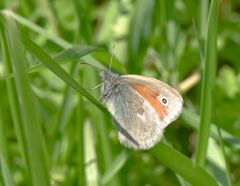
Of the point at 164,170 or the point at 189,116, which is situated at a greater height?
the point at 189,116

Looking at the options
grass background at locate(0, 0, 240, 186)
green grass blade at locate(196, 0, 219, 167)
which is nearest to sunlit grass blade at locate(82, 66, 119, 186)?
grass background at locate(0, 0, 240, 186)

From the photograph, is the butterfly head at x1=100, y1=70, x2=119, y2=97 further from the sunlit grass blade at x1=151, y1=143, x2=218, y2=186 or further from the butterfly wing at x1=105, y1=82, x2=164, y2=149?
the sunlit grass blade at x1=151, y1=143, x2=218, y2=186

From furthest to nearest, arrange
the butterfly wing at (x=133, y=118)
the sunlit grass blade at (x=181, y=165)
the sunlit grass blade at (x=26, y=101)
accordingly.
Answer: the butterfly wing at (x=133, y=118) → the sunlit grass blade at (x=181, y=165) → the sunlit grass blade at (x=26, y=101)

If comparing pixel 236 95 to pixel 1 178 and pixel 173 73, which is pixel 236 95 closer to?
pixel 173 73

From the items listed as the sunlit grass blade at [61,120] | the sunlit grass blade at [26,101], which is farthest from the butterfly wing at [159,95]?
the sunlit grass blade at [26,101]

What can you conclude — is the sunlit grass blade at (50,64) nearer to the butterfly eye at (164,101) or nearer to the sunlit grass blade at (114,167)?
the butterfly eye at (164,101)

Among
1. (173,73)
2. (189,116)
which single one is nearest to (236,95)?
(173,73)

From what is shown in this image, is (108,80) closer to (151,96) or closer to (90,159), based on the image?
(151,96)
